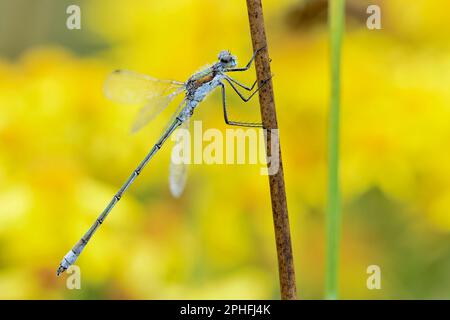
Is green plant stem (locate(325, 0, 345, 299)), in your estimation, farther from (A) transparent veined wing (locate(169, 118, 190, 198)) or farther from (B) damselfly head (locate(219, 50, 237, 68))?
(A) transparent veined wing (locate(169, 118, 190, 198))

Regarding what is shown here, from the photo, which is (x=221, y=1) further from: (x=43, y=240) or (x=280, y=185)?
(x=280, y=185)

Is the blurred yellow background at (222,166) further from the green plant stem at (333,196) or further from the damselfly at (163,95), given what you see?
the green plant stem at (333,196)

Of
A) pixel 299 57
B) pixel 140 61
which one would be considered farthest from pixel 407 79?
pixel 140 61

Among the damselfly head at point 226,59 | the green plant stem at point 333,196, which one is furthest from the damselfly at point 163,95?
the green plant stem at point 333,196

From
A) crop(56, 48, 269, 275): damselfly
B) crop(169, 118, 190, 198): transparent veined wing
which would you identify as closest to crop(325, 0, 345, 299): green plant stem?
crop(56, 48, 269, 275): damselfly

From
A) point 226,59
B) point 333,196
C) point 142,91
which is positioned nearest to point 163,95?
point 142,91

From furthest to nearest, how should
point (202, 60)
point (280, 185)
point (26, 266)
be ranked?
1. point (202, 60)
2. point (26, 266)
3. point (280, 185)
